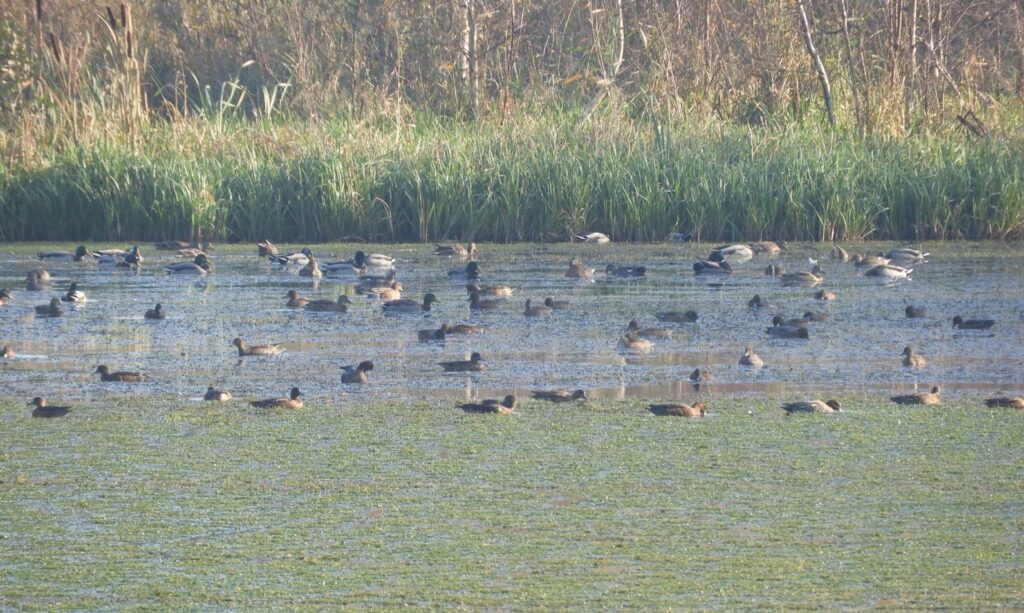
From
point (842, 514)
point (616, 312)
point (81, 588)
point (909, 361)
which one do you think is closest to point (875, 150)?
point (616, 312)

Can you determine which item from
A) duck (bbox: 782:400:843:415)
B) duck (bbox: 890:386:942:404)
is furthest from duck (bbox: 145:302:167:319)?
duck (bbox: 890:386:942:404)

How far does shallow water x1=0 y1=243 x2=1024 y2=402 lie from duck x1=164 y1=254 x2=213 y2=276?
0.09 meters

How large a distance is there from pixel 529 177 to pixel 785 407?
8.33 metres

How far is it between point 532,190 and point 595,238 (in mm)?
850

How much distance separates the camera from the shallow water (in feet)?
28.4

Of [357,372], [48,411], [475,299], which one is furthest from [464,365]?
[475,299]

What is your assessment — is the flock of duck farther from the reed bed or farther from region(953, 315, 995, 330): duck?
the reed bed

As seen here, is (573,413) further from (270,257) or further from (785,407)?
(270,257)

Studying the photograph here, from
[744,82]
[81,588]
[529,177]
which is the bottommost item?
[81,588]

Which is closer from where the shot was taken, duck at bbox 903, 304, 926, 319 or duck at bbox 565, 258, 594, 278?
duck at bbox 903, 304, 926, 319

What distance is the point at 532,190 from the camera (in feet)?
52.0

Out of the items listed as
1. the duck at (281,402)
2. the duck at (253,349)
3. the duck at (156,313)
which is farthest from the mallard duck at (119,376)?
the duck at (156,313)

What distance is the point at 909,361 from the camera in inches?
355

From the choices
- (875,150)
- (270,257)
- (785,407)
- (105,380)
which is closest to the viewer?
(785,407)
